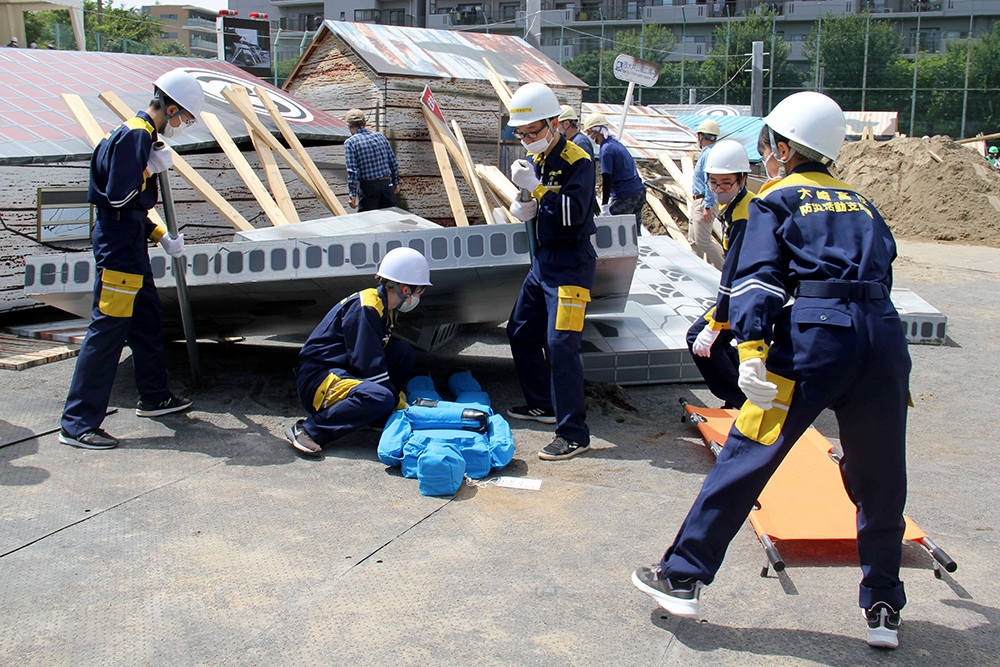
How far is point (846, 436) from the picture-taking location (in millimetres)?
2580

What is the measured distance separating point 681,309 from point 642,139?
38.6ft

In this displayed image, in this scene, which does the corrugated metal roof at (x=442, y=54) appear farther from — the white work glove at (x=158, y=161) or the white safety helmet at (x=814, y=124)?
the white safety helmet at (x=814, y=124)

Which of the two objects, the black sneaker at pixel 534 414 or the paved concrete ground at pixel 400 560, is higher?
the paved concrete ground at pixel 400 560

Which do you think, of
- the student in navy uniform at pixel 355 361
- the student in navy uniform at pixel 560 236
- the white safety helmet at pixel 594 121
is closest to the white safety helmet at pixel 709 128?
the white safety helmet at pixel 594 121

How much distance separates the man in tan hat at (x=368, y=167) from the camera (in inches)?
304

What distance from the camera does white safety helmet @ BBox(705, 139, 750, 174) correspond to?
14.6 ft

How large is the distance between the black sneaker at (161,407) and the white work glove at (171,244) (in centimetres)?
89

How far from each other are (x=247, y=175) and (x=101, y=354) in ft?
Result: 8.56

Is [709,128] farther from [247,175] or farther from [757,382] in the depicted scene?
[757,382]

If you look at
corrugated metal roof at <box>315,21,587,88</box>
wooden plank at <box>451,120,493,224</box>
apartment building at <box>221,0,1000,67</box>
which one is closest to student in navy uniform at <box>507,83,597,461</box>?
wooden plank at <box>451,120,493,224</box>

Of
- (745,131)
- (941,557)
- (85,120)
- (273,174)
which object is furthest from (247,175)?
(745,131)

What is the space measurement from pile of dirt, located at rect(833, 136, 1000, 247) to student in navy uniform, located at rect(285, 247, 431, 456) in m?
16.1

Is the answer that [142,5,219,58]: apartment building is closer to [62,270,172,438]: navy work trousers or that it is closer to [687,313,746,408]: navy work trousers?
[62,270,172,438]: navy work trousers

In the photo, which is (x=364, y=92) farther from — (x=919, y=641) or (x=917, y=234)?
(x=917, y=234)
